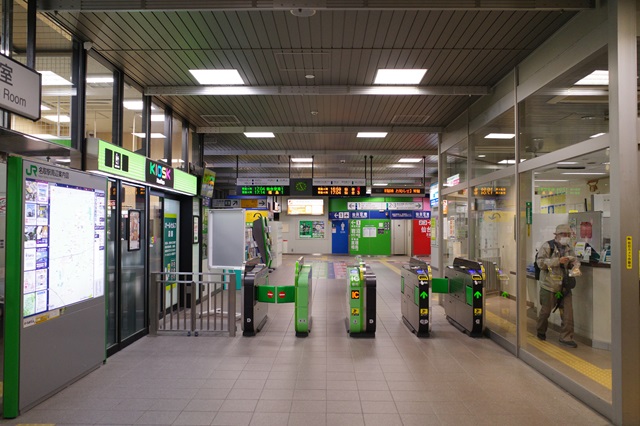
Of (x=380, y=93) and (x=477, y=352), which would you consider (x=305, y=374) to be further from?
(x=380, y=93)

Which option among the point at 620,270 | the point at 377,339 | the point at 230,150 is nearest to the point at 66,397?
the point at 377,339

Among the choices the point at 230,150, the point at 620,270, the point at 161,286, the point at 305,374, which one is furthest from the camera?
the point at 230,150

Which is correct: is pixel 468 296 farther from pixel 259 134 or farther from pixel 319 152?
pixel 319 152

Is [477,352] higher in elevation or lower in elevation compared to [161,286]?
lower

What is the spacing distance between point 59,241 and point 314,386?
9.33 feet

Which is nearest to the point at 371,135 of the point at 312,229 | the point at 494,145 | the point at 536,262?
the point at 494,145

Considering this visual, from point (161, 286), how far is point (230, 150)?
16.1 ft

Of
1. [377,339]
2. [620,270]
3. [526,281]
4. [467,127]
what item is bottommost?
[377,339]

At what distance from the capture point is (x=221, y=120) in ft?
24.5

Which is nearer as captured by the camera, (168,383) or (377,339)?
(168,383)

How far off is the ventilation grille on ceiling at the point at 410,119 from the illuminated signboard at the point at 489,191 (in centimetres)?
181

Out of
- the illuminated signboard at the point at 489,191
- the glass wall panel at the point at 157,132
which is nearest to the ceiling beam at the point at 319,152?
the glass wall panel at the point at 157,132

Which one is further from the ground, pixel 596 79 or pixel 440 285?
pixel 596 79

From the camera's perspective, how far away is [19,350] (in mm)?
3227
